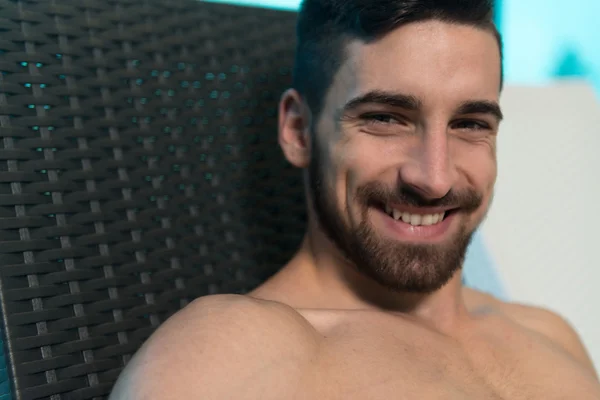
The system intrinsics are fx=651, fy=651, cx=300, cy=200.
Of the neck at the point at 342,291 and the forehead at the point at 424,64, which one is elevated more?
the forehead at the point at 424,64

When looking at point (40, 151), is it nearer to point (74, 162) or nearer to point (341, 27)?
point (74, 162)

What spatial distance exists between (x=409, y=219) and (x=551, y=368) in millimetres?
396

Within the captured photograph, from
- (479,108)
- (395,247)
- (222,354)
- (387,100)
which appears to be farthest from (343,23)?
(222,354)

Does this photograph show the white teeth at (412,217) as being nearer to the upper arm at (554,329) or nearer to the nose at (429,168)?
the nose at (429,168)

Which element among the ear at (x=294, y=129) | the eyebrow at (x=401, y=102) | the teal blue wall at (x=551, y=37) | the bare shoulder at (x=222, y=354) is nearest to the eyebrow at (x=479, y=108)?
the eyebrow at (x=401, y=102)

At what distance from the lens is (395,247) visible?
44.7 inches

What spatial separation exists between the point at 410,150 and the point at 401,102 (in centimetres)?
8

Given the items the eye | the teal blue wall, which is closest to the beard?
the eye

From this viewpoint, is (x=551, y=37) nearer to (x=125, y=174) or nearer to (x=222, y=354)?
(x=125, y=174)

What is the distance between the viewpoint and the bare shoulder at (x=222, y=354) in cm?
81

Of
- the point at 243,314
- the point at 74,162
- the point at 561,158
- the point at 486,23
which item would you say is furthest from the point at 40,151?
the point at 561,158

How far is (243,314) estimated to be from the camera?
36.3 inches

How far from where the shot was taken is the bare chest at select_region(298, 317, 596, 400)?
37.9 inches

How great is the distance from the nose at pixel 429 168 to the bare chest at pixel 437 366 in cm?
24
